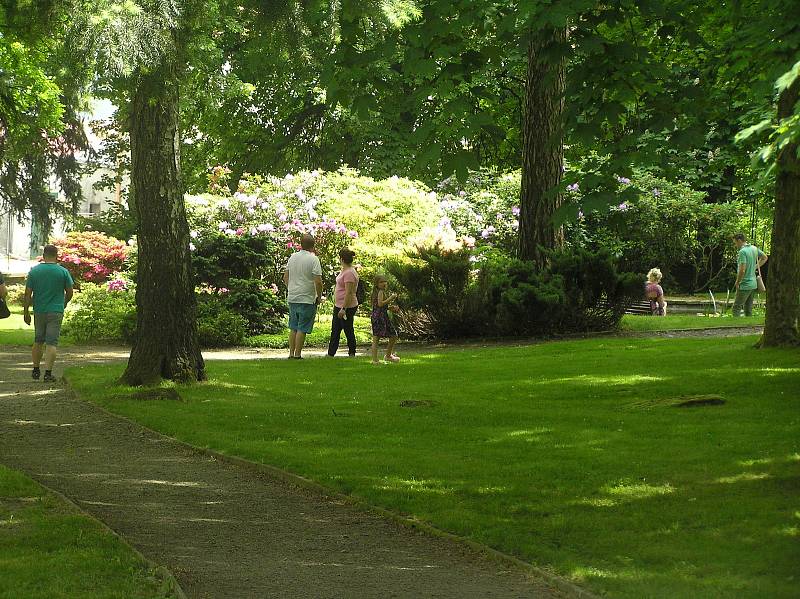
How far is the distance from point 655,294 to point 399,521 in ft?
61.4

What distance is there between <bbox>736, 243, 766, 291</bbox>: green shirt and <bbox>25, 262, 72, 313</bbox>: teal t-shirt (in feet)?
42.6

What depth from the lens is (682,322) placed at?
22.1 metres

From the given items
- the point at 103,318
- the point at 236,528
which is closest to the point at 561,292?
the point at 103,318

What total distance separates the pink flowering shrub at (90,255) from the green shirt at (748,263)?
65.9 ft

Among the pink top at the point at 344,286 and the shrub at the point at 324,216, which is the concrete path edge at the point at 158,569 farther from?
the shrub at the point at 324,216

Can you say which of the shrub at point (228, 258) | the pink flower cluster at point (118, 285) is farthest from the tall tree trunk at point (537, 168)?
the pink flower cluster at point (118, 285)

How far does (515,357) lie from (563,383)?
10.7 feet

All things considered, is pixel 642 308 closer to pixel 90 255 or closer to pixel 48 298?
pixel 48 298

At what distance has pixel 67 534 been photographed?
6.76 meters

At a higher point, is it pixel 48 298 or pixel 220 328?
pixel 48 298

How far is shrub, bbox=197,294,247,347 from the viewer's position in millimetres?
21734

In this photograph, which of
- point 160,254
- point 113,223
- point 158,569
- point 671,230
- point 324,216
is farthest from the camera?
point 113,223

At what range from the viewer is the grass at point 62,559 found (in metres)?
5.66

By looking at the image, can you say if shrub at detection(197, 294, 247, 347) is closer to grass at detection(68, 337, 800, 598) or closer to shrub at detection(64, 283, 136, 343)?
shrub at detection(64, 283, 136, 343)
